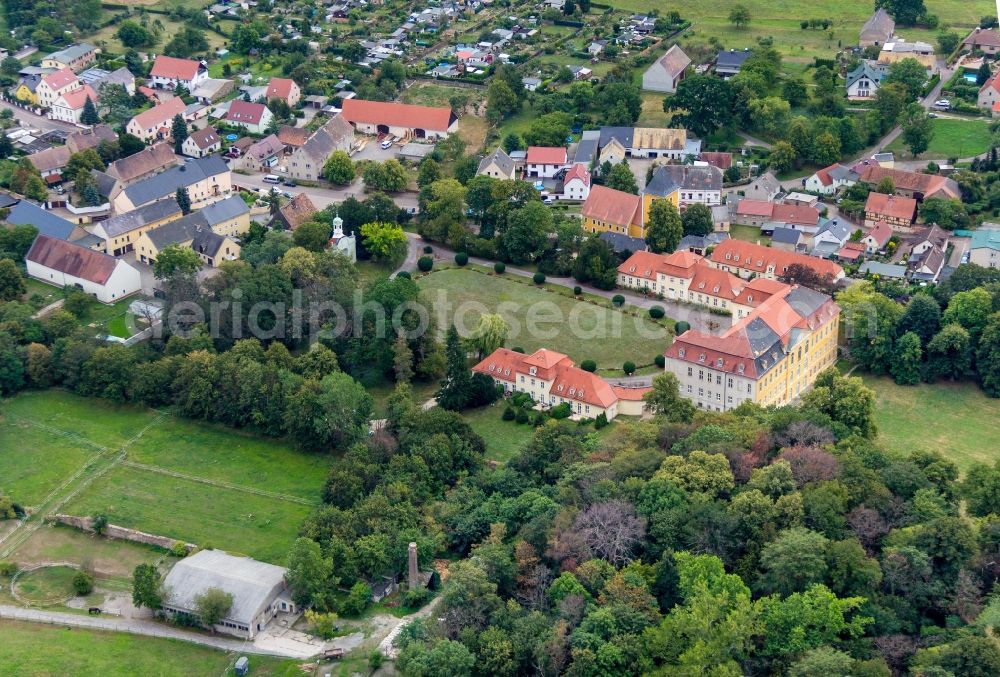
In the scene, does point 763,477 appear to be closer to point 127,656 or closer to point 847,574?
point 847,574

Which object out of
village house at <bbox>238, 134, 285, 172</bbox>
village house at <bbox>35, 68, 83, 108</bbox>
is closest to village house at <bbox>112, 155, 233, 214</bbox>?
village house at <bbox>238, 134, 285, 172</bbox>

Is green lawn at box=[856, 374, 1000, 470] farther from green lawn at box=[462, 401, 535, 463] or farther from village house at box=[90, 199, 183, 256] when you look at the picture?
village house at box=[90, 199, 183, 256]

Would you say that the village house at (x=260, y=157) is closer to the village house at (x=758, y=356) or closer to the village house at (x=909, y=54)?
the village house at (x=758, y=356)

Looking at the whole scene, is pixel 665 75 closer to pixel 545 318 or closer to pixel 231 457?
pixel 545 318

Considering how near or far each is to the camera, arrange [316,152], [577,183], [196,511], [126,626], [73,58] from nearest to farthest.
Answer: [126,626]
[196,511]
[577,183]
[316,152]
[73,58]

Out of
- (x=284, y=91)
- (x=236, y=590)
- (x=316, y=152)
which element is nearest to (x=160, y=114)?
(x=284, y=91)

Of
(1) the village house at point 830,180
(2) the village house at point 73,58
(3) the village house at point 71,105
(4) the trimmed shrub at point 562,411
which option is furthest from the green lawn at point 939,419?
(2) the village house at point 73,58
